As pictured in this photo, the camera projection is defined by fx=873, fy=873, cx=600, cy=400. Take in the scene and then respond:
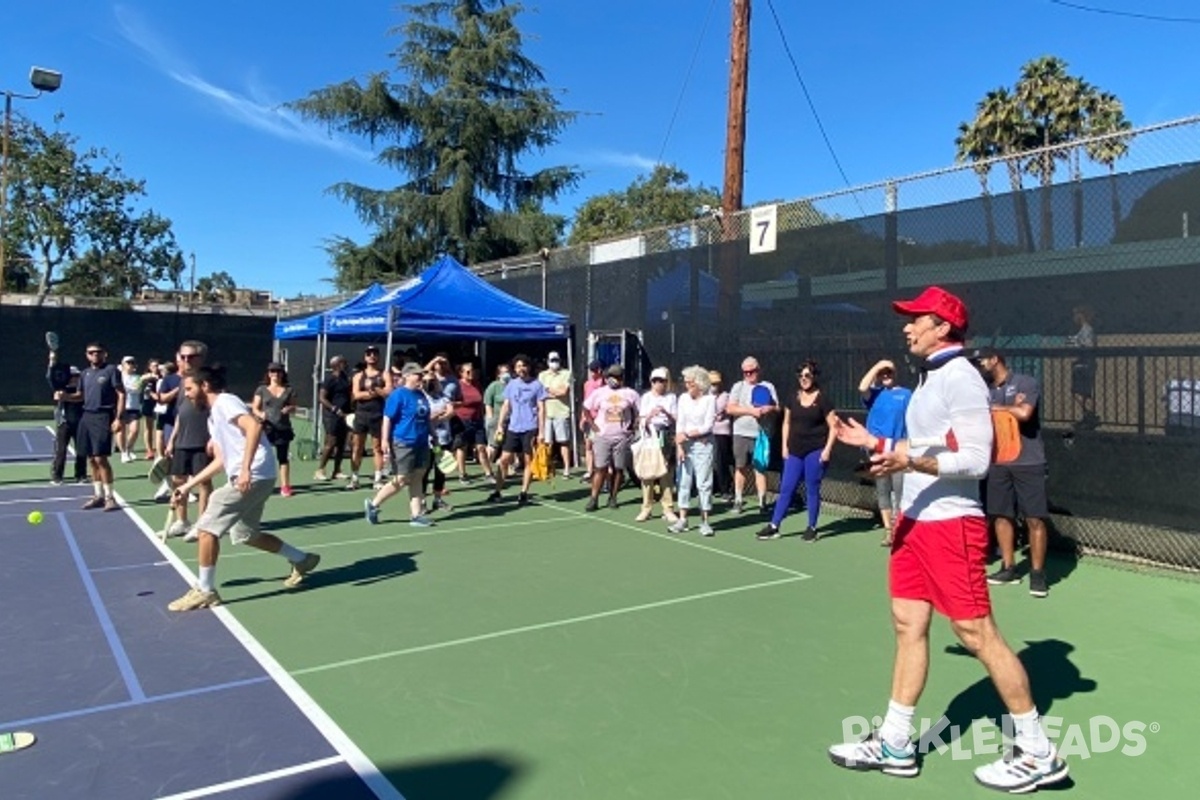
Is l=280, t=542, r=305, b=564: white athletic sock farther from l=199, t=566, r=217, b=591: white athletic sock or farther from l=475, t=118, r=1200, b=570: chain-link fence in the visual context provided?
l=475, t=118, r=1200, b=570: chain-link fence

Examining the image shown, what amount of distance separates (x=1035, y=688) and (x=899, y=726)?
1.56 metres

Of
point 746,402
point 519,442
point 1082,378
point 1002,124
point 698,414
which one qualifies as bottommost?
point 519,442

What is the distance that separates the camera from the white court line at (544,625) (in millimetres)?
5129

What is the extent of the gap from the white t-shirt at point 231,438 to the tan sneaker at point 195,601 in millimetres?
834

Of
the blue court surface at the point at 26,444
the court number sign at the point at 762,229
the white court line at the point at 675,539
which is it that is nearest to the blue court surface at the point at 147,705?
the white court line at the point at 675,539

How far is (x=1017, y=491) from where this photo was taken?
22.3 ft

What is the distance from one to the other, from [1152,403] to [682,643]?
15.1 feet

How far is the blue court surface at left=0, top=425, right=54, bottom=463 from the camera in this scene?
15.7m

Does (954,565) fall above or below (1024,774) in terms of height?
above

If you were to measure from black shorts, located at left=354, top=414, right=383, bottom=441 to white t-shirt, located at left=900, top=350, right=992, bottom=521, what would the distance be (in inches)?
385

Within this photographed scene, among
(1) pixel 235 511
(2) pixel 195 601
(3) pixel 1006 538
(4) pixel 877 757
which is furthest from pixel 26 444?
(4) pixel 877 757

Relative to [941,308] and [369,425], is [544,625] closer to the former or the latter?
[941,308]

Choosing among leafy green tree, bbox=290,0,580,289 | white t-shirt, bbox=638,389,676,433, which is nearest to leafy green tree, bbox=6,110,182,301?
leafy green tree, bbox=290,0,580,289

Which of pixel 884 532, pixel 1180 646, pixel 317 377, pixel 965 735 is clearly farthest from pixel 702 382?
pixel 317 377
